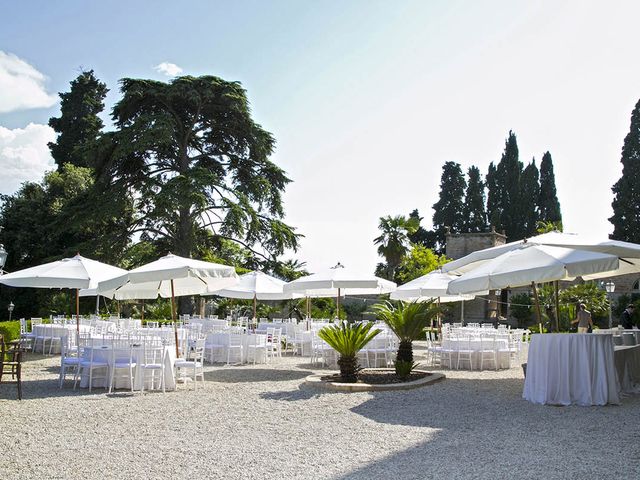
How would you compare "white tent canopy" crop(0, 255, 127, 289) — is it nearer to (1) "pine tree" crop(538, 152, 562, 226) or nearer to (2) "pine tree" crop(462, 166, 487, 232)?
(2) "pine tree" crop(462, 166, 487, 232)

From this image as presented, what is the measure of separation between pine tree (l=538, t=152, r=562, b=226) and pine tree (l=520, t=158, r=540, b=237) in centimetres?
47

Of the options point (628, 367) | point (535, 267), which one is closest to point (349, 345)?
point (535, 267)

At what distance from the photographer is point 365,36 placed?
12344 millimetres

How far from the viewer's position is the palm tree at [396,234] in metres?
39.8

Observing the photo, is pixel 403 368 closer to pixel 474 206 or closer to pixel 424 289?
pixel 424 289

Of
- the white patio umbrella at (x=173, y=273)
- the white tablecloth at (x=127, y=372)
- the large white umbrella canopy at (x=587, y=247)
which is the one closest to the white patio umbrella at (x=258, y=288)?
the white patio umbrella at (x=173, y=273)

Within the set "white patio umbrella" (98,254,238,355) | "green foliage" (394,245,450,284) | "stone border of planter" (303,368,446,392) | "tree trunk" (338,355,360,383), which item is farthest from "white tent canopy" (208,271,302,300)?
"green foliage" (394,245,450,284)

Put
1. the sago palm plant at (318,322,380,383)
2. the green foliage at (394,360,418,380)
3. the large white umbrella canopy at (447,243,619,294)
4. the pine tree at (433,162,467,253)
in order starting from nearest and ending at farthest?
1. the large white umbrella canopy at (447,243,619,294)
2. the sago palm plant at (318,322,380,383)
3. the green foliage at (394,360,418,380)
4. the pine tree at (433,162,467,253)

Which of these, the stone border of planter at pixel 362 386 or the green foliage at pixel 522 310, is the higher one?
the green foliage at pixel 522 310

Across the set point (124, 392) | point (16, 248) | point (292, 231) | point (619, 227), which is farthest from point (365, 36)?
point (619, 227)

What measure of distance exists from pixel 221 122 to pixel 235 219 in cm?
572

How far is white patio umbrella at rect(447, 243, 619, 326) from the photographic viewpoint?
9.53 m

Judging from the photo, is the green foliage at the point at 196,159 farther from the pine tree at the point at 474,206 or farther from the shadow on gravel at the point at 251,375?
the pine tree at the point at 474,206

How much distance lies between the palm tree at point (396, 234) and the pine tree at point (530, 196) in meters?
14.5
